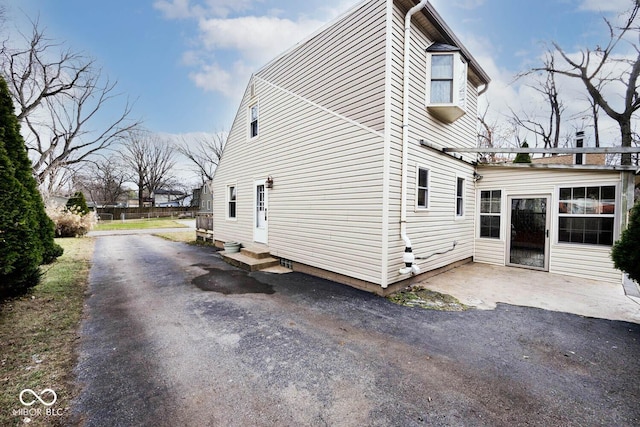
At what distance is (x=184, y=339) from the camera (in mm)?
3357

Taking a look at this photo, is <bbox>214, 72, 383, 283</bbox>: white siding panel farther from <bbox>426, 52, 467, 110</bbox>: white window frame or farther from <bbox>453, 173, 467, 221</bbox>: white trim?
<bbox>453, 173, 467, 221</bbox>: white trim

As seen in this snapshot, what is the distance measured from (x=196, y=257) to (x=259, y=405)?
785cm

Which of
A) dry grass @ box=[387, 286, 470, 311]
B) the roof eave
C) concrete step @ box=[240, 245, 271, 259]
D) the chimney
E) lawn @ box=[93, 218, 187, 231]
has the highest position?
the roof eave

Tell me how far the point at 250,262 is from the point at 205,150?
32587 millimetres

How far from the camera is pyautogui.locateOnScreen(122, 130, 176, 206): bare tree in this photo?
38.3 m

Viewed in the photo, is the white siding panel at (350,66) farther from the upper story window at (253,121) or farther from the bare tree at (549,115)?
the bare tree at (549,115)

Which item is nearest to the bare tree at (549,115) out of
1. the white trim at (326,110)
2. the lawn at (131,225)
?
the white trim at (326,110)

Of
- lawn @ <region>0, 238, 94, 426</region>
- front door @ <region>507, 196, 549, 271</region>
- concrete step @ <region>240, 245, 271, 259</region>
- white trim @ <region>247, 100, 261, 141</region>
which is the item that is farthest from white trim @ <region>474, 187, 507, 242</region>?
lawn @ <region>0, 238, 94, 426</region>

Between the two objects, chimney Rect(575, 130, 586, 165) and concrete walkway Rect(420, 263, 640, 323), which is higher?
chimney Rect(575, 130, 586, 165)

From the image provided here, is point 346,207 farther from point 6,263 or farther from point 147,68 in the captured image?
point 147,68

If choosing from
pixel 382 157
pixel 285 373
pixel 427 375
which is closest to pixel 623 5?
pixel 382 157

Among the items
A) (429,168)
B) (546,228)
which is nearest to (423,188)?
(429,168)

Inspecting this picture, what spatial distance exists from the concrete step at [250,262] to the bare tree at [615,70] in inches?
662

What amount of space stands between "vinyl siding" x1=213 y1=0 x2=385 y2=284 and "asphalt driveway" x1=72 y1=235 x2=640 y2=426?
1515 millimetres
